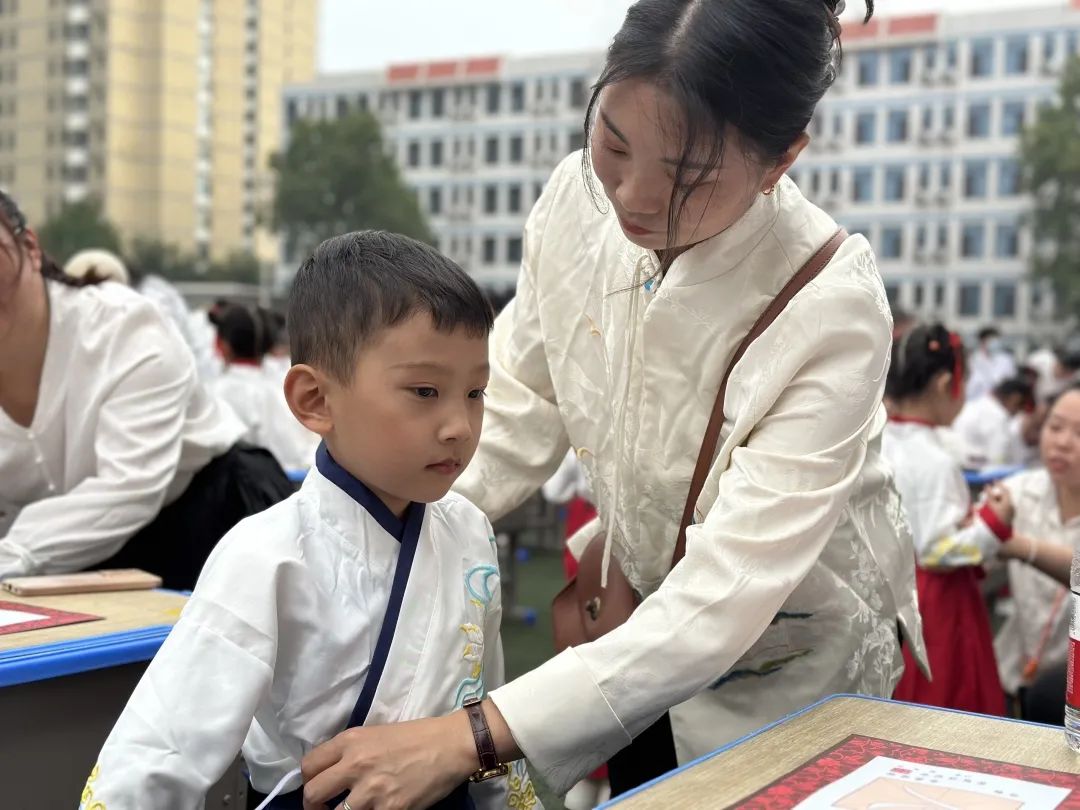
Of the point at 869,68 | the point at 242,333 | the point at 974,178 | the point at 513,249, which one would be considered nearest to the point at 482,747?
the point at 242,333

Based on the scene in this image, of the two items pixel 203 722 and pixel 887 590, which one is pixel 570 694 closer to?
pixel 203 722

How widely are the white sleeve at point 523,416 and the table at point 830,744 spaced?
1.63ft

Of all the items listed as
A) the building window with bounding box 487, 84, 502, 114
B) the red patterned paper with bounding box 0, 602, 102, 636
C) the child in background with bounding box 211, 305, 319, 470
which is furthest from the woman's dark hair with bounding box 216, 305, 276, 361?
the building window with bounding box 487, 84, 502, 114

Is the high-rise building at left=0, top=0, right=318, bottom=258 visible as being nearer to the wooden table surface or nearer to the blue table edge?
the wooden table surface

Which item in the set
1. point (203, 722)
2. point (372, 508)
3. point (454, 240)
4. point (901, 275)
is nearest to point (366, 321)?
point (372, 508)

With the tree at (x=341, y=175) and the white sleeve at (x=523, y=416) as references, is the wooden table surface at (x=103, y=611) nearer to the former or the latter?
the white sleeve at (x=523, y=416)

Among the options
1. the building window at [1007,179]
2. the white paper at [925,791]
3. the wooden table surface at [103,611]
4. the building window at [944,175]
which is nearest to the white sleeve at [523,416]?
the wooden table surface at [103,611]

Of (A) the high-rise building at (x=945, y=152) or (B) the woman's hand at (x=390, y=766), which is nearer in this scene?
(B) the woman's hand at (x=390, y=766)

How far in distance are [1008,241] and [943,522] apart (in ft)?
96.4

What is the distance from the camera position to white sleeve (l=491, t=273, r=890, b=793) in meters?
1.18

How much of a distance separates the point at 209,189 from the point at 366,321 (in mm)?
48931

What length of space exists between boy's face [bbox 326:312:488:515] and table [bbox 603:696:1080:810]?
14.0 inches

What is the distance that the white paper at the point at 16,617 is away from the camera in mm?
1485

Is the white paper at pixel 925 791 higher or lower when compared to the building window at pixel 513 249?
higher
